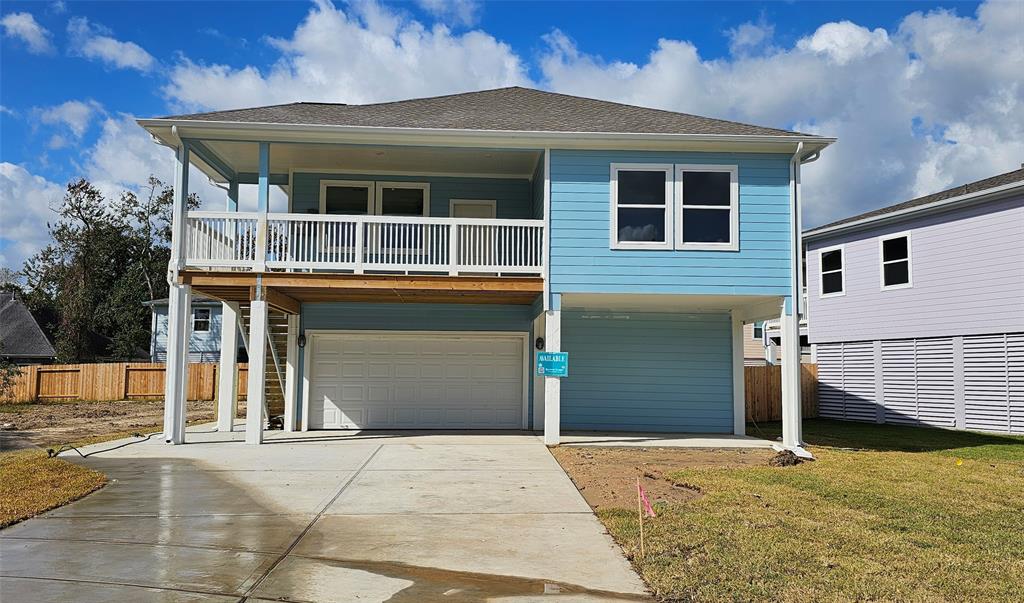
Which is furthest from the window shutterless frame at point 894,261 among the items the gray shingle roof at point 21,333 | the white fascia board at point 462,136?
the gray shingle roof at point 21,333

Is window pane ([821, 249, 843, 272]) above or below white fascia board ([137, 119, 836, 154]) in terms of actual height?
below

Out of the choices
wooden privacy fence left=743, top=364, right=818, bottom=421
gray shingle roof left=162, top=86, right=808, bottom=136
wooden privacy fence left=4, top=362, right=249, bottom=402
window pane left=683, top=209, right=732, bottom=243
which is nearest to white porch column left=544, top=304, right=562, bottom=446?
window pane left=683, top=209, right=732, bottom=243

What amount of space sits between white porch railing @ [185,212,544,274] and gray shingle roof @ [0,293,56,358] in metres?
26.5

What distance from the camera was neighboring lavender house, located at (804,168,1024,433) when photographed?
1634cm

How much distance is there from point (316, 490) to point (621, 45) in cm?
1059

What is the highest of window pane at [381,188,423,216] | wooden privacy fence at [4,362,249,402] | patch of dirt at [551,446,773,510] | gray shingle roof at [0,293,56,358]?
window pane at [381,188,423,216]

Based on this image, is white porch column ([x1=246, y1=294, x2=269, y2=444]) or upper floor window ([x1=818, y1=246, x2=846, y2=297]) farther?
upper floor window ([x1=818, y1=246, x2=846, y2=297])

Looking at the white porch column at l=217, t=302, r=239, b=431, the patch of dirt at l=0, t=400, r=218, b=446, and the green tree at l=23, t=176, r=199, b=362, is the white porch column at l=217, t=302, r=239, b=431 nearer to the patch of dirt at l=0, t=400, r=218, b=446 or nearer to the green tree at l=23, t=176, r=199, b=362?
the patch of dirt at l=0, t=400, r=218, b=446

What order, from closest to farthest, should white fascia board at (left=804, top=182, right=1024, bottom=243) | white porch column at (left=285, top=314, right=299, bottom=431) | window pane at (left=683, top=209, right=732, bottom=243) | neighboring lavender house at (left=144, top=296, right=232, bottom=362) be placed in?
window pane at (left=683, top=209, right=732, bottom=243) < white porch column at (left=285, top=314, right=299, bottom=431) < white fascia board at (left=804, top=182, right=1024, bottom=243) < neighboring lavender house at (left=144, top=296, right=232, bottom=362)

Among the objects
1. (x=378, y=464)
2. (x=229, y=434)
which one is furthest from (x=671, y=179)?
(x=229, y=434)

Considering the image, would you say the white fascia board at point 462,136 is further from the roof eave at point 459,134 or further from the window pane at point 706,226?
the window pane at point 706,226

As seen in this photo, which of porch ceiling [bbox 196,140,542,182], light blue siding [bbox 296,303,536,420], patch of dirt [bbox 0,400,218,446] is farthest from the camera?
patch of dirt [bbox 0,400,218,446]

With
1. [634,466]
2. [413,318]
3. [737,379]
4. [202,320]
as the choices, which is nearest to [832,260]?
[737,379]

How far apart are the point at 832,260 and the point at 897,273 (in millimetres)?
2122
